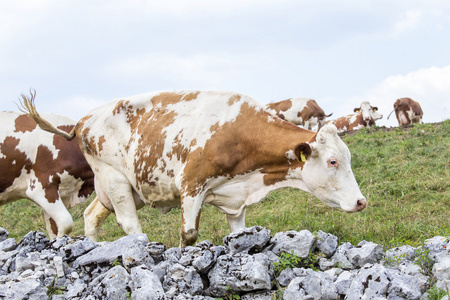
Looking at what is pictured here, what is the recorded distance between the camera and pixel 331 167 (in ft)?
19.3

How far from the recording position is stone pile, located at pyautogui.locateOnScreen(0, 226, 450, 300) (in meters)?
4.05

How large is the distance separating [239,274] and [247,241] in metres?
0.59

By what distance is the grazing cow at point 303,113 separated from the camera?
2072 cm

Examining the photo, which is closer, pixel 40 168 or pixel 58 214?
pixel 58 214

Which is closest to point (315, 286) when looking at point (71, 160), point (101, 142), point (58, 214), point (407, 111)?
point (101, 142)

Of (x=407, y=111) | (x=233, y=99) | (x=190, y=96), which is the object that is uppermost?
(x=190, y=96)

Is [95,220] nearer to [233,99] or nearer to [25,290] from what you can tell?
[233,99]

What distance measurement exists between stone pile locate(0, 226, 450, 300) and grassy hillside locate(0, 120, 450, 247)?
2.88 feet

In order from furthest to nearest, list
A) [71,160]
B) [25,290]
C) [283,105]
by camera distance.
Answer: [283,105] < [71,160] < [25,290]

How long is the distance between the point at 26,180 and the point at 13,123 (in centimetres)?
107

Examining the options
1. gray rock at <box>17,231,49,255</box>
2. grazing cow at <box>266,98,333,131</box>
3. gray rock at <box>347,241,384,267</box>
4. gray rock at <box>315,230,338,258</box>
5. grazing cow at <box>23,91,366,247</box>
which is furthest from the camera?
grazing cow at <box>266,98,333,131</box>

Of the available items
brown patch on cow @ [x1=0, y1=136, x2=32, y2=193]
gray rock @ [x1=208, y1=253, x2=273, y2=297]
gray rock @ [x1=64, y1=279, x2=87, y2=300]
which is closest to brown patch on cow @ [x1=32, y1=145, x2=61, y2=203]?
brown patch on cow @ [x1=0, y1=136, x2=32, y2=193]

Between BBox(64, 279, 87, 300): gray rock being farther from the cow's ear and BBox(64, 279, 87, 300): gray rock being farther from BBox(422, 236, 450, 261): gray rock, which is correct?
BBox(422, 236, 450, 261): gray rock

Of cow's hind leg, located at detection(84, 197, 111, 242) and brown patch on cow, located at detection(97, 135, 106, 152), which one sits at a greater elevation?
brown patch on cow, located at detection(97, 135, 106, 152)
